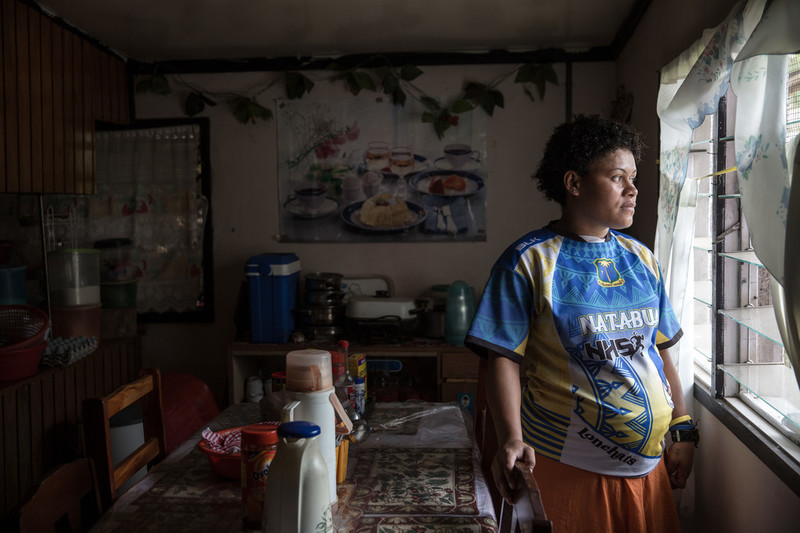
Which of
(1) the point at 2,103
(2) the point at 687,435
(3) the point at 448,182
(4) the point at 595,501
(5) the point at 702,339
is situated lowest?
(4) the point at 595,501

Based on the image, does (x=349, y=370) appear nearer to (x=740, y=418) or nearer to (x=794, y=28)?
(x=740, y=418)

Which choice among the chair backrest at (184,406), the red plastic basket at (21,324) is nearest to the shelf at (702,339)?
the chair backrest at (184,406)

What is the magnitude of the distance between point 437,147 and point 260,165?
108 cm

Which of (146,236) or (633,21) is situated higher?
(633,21)

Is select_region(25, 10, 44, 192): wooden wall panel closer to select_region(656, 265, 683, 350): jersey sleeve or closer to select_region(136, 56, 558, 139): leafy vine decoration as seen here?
select_region(136, 56, 558, 139): leafy vine decoration

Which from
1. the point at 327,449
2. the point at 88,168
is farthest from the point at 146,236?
the point at 327,449

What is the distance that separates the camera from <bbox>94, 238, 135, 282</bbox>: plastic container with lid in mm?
3805

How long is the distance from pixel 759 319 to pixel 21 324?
2814 mm

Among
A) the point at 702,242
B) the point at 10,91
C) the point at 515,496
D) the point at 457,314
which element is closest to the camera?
the point at 515,496

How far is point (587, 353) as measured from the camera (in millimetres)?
1463

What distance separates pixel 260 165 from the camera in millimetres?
3801

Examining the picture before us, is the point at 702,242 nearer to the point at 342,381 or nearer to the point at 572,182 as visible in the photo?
the point at 572,182

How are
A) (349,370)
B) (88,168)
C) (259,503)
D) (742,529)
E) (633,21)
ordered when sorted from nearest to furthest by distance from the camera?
(259,503), (742,529), (349,370), (633,21), (88,168)

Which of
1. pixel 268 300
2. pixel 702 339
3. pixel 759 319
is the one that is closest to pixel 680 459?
pixel 759 319
